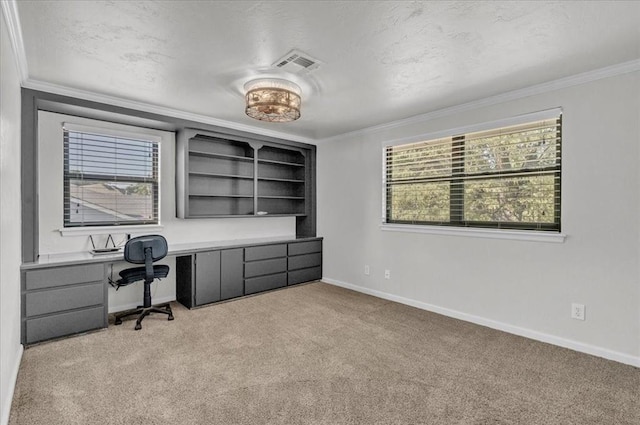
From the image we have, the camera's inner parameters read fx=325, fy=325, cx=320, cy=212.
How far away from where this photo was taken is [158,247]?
11.4ft

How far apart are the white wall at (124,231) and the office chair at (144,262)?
0.50 metres

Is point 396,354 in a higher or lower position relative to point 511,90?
lower

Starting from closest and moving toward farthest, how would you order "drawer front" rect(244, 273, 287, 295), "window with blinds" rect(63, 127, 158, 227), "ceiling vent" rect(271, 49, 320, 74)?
"ceiling vent" rect(271, 49, 320, 74), "window with blinds" rect(63, 127, 158, 227), "drawer front" rect(244, 273, 287, 295)

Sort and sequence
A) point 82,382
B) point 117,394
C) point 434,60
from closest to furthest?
1. point 117,394
2. point 82,382
3. point 434,60

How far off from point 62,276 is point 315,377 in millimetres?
2528

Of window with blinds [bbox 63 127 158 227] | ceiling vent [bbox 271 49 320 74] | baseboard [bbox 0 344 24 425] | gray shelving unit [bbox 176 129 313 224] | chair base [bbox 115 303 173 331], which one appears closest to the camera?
baseboard [bbox 0 344 24 425]

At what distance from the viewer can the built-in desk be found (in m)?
2.91

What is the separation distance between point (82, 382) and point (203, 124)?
9.72ft

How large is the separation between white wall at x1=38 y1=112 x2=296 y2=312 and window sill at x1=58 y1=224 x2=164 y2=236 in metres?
0.03

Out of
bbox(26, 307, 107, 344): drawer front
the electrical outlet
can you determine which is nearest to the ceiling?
the electrical outlet

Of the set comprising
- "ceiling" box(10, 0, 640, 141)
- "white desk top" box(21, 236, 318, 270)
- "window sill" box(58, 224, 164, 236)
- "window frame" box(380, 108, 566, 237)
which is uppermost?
"ceiling" box(10, 0, 640, 141)

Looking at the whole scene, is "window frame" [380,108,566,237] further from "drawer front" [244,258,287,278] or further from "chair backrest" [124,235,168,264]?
"chair backrest" [124,235,168,264]

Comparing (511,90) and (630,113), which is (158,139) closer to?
(511,90)

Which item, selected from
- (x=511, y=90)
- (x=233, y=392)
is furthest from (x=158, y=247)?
(x=511, y=90)
